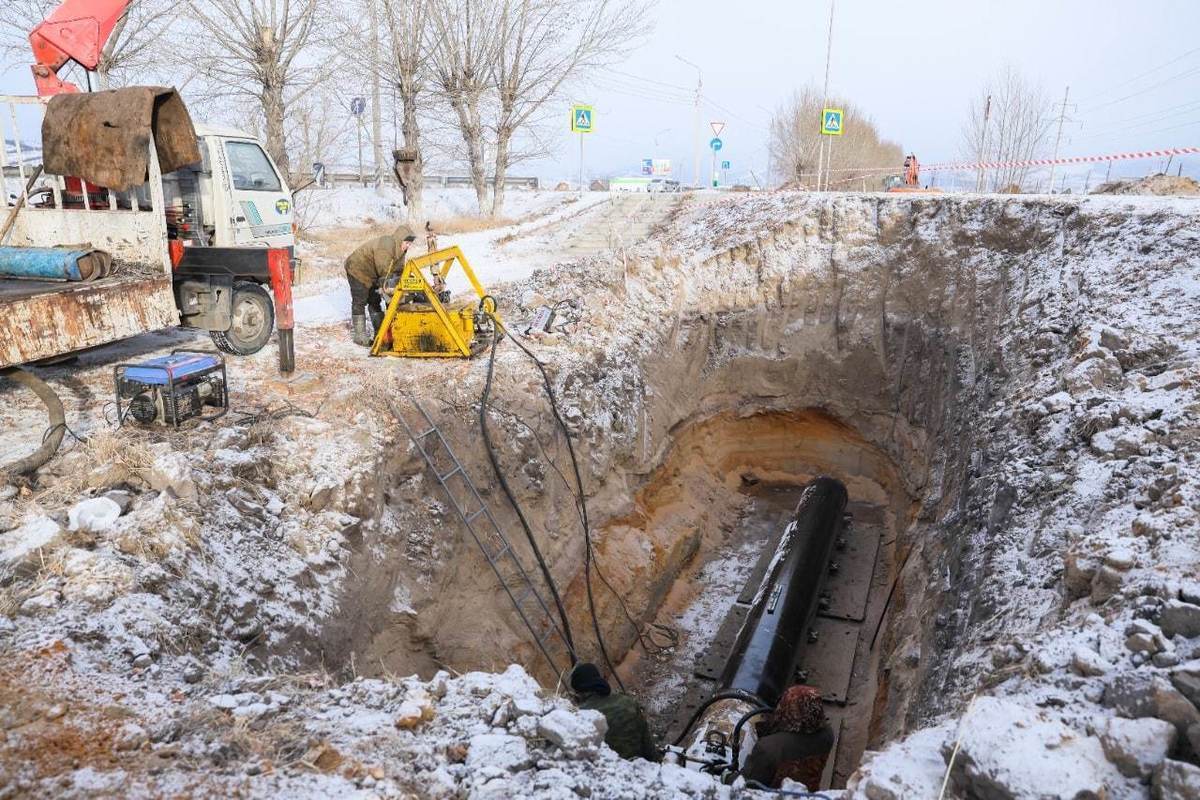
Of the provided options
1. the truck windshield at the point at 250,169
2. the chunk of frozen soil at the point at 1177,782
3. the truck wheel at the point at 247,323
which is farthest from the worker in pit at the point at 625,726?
the truck windshield at the point at 250,169

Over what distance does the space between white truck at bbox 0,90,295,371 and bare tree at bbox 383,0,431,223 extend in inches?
441

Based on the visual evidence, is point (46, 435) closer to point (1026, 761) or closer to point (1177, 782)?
point (1026, 761)

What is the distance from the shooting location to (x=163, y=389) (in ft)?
22.8

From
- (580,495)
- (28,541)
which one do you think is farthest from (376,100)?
(28,541)

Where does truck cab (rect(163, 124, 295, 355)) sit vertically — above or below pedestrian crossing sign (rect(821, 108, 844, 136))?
below

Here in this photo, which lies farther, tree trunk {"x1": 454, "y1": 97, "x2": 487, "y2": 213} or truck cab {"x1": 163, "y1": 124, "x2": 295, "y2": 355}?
tree trunk {"x1": 454, "y1": 97, "x2": 487, "y2": 213}

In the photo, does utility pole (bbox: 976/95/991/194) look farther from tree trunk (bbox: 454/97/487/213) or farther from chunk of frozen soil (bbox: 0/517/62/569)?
chunk of frozen soil (bbox: 0/517/62/569)

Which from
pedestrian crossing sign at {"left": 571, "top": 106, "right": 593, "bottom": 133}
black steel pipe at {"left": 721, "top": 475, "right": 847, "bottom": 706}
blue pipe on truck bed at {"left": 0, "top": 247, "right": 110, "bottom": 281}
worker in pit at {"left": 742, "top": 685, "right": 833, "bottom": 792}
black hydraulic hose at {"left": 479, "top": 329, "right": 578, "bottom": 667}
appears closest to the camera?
worker in pit at {"left": 742, "top": 685, "right": 833, "bottom": 792}

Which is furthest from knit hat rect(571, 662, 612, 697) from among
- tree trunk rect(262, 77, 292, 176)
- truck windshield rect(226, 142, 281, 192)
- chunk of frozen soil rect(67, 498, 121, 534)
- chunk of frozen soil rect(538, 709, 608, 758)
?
tree trunk rect(262, 77, 292, 176)

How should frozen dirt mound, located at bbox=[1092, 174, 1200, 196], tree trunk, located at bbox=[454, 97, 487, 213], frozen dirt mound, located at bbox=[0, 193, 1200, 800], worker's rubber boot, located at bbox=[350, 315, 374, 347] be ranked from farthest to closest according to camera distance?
tree trunk, located at bbox=[454, 97, 487, 213]
frozen dirt mound, located at bbox=[1092, 174, 1200, 196]
worker's rubber boot, located at bbox=[350, 315, 374, 347]
frozen dirt mound, located at bbox=[0, 193, 1200, 800]

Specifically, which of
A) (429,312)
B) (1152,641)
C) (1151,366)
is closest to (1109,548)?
(1152,641)

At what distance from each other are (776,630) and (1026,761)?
5.38m

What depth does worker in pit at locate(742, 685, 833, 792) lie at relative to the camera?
5.05 metres

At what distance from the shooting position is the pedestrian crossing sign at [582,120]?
935 inches
